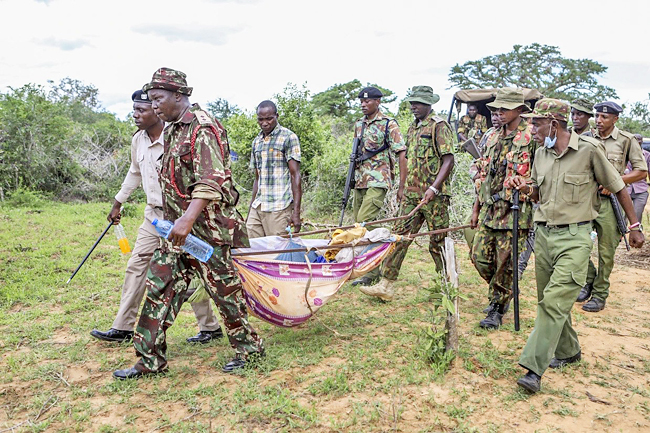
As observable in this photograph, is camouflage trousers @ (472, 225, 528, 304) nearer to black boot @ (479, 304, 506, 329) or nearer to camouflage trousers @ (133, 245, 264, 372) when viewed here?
black boot @ (479, 304, 506, 329)

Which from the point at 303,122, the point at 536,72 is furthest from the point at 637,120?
the point at 303,122

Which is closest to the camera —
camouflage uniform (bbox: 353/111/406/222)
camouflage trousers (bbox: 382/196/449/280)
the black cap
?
the black cap

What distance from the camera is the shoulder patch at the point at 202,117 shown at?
10.4 ft

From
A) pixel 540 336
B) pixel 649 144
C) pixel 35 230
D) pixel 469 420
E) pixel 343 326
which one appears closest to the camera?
pixel 469 420

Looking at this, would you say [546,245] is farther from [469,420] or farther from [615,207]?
[615,207]

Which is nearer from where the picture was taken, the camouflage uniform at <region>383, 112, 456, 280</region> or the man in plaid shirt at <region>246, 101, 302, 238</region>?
the camouflage uniform at <region>383, 112, 456, 280</region>

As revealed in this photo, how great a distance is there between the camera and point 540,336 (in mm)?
3146

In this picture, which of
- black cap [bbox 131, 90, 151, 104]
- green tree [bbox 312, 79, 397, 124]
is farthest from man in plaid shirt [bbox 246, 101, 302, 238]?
green tree [bbox 312, 79, 397, 124]

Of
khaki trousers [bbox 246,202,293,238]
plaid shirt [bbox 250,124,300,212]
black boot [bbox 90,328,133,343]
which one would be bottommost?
black boot [bbox 90,328,133,343]

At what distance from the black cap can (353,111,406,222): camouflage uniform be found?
2.38 metres

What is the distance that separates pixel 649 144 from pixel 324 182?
16.7ft

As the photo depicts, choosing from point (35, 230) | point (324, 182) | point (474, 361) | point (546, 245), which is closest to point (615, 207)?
point (546, 245)

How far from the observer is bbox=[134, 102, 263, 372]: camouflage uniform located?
125 inches

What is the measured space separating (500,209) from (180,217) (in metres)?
2.63
